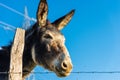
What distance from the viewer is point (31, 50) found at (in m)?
9.65

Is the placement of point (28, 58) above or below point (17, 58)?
above

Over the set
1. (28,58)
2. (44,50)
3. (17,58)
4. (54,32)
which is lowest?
(17,58)

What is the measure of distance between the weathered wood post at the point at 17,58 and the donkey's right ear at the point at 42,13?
162 centimetres

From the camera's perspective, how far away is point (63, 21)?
10922 mm

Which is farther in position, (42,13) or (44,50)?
(42,13)

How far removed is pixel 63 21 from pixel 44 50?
1.61 metres

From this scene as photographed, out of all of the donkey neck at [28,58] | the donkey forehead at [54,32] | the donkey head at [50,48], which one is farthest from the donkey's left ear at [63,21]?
the donkey neck at [28,58]

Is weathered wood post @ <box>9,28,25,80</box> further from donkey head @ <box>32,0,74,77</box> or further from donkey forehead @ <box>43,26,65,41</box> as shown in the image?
donkey forehead @ <box>43,26,65,41</box>

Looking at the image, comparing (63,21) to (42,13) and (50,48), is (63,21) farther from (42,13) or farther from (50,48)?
(50,48)

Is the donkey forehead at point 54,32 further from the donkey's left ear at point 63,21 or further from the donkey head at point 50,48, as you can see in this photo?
the donkey's left ear at point 63,21

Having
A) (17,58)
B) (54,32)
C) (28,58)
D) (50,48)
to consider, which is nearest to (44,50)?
(50,48)

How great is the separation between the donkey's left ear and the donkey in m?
0.24

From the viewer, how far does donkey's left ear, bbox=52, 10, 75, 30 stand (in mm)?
10731

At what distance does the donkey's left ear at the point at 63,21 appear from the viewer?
1073 cm
